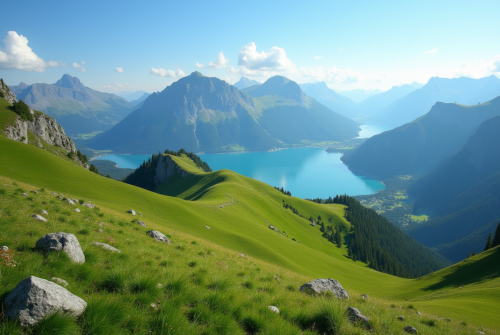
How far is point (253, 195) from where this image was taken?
6800 cm

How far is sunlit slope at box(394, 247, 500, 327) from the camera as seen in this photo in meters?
14.6

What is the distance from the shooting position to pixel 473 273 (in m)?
33.9

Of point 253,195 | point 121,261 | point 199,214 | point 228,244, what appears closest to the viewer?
point 121,261

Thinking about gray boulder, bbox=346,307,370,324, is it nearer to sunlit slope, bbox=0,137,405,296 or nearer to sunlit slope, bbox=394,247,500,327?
sunlit slope, bbox=394,247,500,327

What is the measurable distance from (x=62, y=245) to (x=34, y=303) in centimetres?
335

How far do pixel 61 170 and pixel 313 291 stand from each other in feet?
142

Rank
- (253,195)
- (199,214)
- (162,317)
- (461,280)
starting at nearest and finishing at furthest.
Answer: (162,317)
(461,280)
(199,214)
(253,195)

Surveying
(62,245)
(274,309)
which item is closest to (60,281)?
(62,245)

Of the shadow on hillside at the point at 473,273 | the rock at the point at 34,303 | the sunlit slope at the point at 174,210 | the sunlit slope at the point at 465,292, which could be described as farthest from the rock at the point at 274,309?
the shadow on hillside at the point at 473,273

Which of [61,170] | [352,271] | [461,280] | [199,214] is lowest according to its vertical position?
[352,271]

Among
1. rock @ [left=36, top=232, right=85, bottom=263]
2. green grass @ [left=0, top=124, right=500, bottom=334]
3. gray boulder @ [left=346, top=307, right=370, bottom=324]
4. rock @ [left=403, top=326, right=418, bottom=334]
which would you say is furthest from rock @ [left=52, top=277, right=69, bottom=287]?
rock @ [left=403, top=326, right=418, bottom=334]

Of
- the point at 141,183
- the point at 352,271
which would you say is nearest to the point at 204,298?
the point at 352,271

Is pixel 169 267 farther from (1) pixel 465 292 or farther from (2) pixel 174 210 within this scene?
(1) pixel 465 292

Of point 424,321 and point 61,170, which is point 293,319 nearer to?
point 424,321
